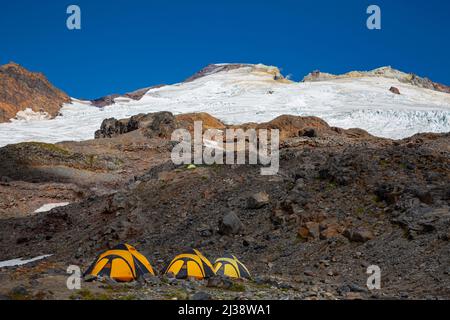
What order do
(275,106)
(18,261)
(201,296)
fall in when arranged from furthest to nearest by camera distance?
1. (275,106)
2. (18,261)
3. (201,296)

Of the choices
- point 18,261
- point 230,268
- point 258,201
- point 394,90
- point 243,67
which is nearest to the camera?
point 230,268

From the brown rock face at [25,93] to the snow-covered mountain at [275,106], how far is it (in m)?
2.18

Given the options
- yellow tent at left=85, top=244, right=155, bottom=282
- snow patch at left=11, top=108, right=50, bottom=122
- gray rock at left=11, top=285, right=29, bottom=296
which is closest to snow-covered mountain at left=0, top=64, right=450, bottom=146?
snow patch at left=11, top=108, right=50, bottom=122

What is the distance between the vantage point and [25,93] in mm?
91250

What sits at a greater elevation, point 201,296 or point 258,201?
point 258,201

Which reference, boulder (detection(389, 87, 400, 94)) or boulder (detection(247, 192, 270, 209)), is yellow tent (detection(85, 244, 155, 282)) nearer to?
boulder (detection(247, 192, 270, 209))

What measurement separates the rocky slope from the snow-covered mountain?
3775 centimetres

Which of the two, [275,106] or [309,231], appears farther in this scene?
[275,106]

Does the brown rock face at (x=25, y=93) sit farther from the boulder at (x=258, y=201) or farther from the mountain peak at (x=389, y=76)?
the boulder at (x=258, y=201)

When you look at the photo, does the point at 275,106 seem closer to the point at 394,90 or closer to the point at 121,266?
the point at 394,90

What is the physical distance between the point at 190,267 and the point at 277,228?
406 centimetres

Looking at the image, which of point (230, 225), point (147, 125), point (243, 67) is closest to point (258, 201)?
point (230, 225)

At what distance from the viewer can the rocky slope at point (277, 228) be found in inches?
438

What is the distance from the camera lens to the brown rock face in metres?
87.0
